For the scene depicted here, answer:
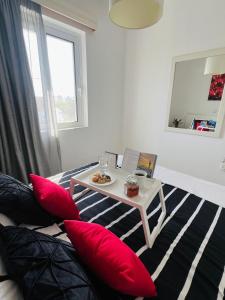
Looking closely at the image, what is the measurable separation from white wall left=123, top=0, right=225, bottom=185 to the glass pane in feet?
3.38

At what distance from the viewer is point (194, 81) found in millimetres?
2203

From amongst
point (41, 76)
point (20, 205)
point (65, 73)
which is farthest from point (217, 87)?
point (20, 205)

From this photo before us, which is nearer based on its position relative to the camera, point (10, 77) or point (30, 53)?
point (10, 77)

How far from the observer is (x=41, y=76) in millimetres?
1776

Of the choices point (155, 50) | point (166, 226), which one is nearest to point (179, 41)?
point (155, 50)

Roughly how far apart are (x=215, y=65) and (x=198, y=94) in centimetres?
37

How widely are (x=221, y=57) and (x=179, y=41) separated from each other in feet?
1.92

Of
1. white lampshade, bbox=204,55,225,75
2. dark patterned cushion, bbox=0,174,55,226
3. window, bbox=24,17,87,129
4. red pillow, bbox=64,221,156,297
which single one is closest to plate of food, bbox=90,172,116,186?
dark patterned cushion, bbox=0,174,55,226

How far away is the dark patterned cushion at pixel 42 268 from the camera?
469 mm

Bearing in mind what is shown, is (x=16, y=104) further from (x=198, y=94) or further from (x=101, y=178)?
(x=198, y=94)

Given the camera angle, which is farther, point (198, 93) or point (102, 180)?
point (198, 93)

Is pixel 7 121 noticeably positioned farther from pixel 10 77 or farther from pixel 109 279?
pixel 109 279

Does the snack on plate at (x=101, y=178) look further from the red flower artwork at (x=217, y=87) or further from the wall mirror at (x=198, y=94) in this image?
the red flower artwork at (x=217, y=87)

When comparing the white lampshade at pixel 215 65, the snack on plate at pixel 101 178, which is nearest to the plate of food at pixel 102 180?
the snack on plate at pixel 101 178
